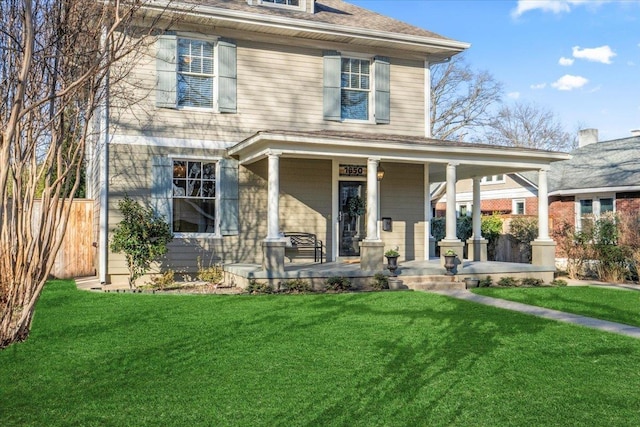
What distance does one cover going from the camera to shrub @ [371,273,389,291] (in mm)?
11156

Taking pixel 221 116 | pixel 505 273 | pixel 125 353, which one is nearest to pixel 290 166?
pixel 221 116

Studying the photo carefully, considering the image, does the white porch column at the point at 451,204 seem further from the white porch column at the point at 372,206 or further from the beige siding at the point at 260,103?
the beige siding at the point at 260,103

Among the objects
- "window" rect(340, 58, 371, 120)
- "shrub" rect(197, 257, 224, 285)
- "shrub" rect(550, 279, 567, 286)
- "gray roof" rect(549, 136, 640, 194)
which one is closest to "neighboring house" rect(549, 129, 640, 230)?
"gray roof" rect(549, 136, 640, 194)

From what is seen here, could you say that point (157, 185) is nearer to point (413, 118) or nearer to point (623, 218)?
point (413, 118)

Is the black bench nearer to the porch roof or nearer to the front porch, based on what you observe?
the front porch

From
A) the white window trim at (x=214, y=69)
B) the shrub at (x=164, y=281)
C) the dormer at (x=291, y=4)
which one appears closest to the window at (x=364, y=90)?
the dormer at (x=291, y=4)

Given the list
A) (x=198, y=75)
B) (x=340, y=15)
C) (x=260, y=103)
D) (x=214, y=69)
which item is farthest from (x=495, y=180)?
(x=198, y=75)

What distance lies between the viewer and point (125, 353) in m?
5.84

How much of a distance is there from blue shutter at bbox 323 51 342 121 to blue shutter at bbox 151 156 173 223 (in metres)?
3.87

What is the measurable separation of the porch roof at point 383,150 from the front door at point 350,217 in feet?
4.86

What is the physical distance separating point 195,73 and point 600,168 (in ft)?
49.0

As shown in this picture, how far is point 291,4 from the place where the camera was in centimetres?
1374

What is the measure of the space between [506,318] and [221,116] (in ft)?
24.7

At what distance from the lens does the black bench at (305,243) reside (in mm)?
12961
